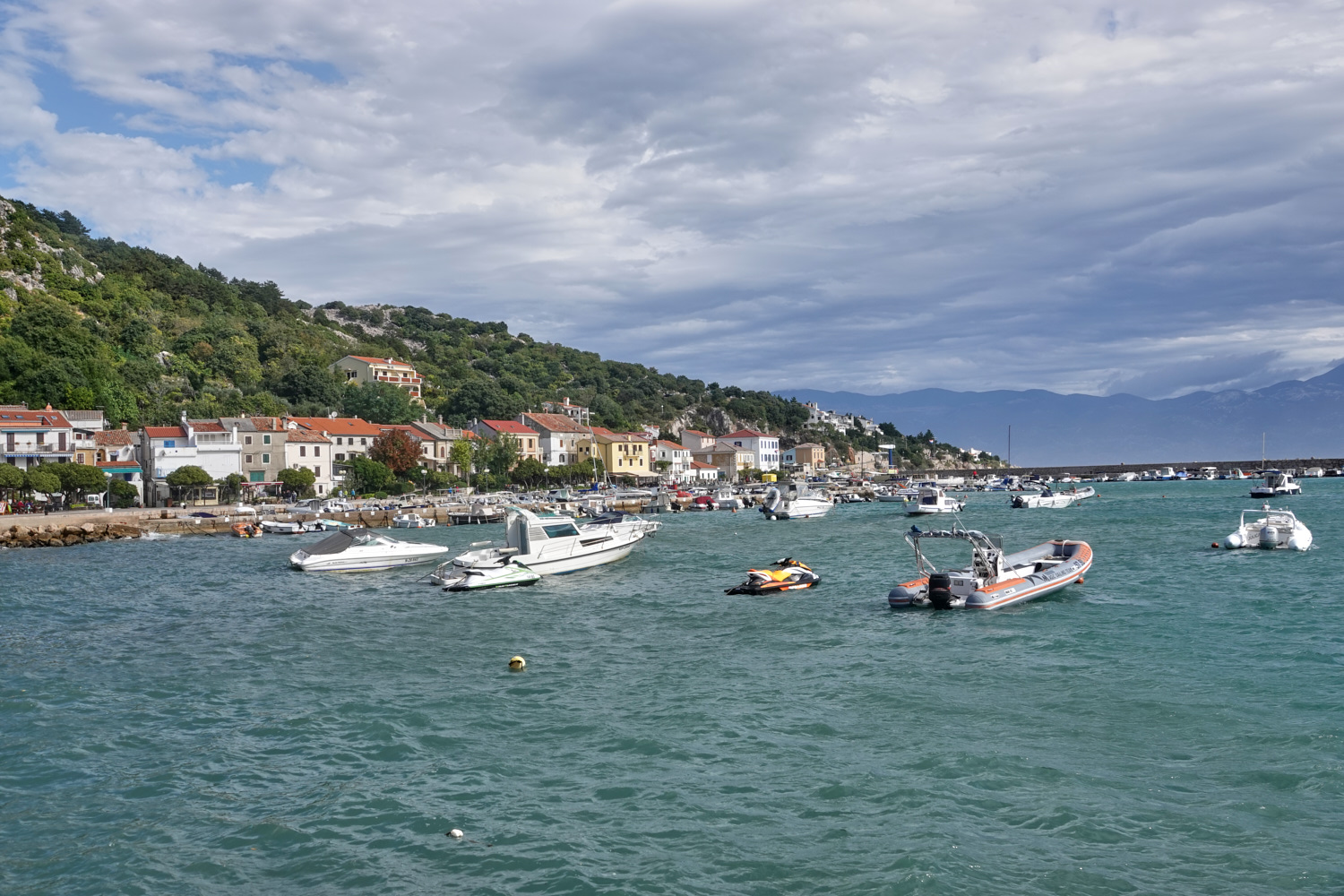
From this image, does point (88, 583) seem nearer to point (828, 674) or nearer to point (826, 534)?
point (828, 674)

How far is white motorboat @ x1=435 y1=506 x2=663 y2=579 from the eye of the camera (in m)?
33.8

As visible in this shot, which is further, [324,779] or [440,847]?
[324,779]

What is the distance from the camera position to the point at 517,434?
363 feet

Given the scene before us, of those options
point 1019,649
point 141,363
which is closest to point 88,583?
point 1019,649

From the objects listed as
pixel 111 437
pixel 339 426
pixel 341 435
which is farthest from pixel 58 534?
pixel 339 426

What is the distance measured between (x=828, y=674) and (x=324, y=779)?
9.71 metres

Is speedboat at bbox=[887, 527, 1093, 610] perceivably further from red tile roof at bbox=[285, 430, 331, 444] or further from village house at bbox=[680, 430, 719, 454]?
village house at bbox=[680, 430, 719, 454]

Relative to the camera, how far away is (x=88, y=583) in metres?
34.1

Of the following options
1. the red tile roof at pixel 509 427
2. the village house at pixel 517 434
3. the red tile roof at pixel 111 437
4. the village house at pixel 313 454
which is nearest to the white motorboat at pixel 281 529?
the village house at pixel 313 454

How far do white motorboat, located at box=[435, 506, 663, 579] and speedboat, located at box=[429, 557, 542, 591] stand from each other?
0.29 feet

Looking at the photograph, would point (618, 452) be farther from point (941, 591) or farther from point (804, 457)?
point (941, 591)

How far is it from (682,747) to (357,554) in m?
28.5

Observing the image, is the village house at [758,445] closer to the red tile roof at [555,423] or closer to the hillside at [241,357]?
the hillside at [241,357]

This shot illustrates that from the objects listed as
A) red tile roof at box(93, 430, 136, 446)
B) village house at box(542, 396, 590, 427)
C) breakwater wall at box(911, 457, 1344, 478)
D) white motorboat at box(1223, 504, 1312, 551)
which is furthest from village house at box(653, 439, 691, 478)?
white motorboat at box(1223, 504, 1312, 551)
